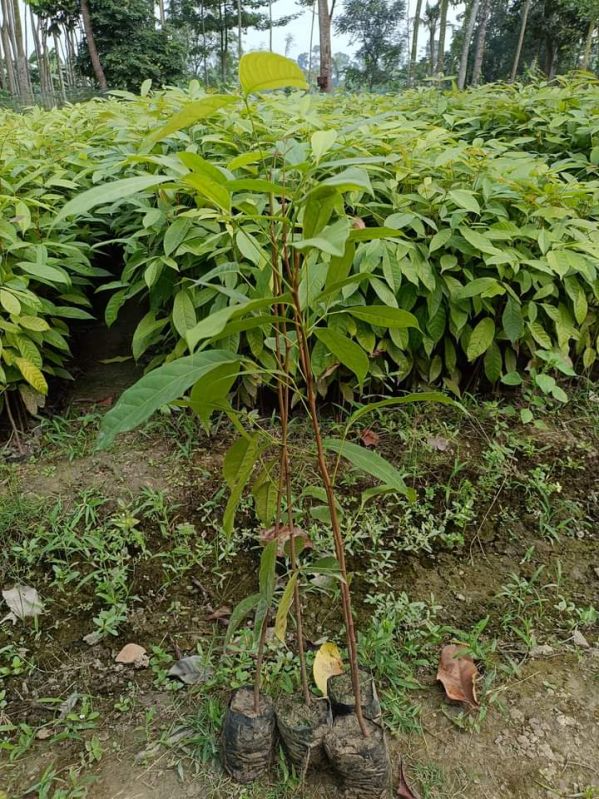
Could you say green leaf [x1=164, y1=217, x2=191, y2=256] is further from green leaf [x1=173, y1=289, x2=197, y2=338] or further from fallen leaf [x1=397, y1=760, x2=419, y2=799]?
fallen leaf [x1=397, y1=760, x2=419, y2=799]

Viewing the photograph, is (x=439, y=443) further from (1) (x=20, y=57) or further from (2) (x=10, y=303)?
(1) (x=20, y=57)

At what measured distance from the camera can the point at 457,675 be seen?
1438mm

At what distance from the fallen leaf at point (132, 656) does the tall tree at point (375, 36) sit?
25.3m

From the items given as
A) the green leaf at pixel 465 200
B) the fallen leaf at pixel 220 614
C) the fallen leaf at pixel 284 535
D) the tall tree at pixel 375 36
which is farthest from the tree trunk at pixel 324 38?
the tall tree at pixel 375 36

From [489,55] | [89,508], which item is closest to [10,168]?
[89,508]

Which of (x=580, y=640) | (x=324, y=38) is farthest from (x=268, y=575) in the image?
Answer: (x=324, y=38)

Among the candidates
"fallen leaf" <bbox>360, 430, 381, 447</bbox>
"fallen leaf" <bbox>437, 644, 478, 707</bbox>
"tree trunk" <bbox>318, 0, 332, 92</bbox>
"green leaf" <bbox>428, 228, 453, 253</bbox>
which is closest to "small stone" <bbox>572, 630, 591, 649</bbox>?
"fallen leaf" <bbox>437, 644, 478, 707</bbox>

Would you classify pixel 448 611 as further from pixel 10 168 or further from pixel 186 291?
pixel 10 168

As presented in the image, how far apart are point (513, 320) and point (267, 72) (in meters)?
1.64

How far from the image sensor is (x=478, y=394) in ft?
7.68

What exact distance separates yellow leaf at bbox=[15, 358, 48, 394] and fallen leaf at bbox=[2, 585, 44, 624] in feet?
2.31

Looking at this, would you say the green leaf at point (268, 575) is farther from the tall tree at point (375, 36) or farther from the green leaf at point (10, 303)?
the tall tree at point (375, 36)

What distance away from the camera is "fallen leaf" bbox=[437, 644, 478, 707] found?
54.6 inches

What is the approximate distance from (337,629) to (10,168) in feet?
6.88
